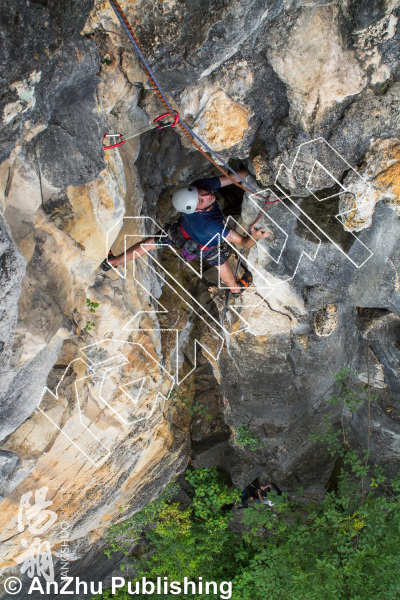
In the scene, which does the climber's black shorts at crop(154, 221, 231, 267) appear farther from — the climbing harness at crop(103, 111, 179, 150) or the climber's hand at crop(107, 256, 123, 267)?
the climbing harness at crop(103, 111, 179, 150)

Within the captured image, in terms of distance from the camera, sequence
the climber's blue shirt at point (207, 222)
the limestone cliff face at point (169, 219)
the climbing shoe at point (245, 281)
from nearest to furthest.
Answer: the limestone cliff face at point (169, 219)
the climber's blue shirt at point (207, 222)
the climbing shoe at point (245, 281)

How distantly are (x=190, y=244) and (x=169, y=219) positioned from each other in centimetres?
56

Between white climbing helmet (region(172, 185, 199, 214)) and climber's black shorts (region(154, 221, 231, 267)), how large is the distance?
44cm

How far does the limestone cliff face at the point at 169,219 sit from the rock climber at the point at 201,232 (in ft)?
0.43

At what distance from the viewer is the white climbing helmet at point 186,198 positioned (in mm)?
3691

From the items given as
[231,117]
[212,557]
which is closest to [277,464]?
[212,557]

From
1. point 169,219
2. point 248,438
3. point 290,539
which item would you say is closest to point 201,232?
point 169,219

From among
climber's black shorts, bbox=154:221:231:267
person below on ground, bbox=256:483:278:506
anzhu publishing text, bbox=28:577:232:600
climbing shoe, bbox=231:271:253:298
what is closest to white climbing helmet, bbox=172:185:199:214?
climber's black shorts, bbox=154:221:231:267

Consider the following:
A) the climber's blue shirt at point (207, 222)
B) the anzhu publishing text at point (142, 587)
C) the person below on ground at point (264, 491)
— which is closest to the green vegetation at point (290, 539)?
the anzhu publishing text at point (142, 587)

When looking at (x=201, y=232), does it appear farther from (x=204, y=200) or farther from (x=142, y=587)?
(x=142, y=587)

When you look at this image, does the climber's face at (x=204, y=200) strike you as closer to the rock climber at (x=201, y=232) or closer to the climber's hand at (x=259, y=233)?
the rock climber at (x=201, y=232)

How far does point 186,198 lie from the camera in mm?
3691

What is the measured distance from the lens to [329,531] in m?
5.22

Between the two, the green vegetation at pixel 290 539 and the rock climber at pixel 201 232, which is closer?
the rock climber at pixel 201 232
